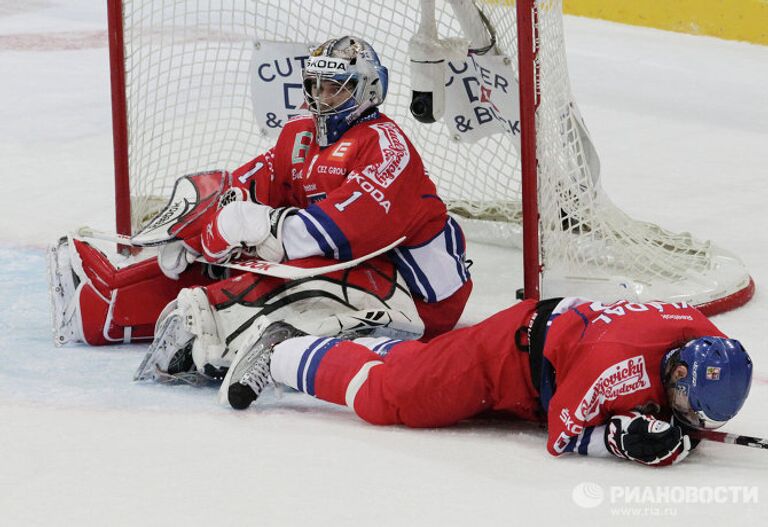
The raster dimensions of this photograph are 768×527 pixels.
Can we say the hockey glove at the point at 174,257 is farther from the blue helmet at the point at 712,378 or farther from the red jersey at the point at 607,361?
the blue helmet at the point at 712,378

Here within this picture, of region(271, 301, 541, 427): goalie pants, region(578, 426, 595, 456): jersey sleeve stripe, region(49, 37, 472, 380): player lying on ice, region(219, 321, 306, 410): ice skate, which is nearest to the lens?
region(578, 426, 595, 456): jersey sleeve stripe

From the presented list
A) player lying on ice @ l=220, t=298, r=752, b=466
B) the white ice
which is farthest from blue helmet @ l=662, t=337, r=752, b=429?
the white ice

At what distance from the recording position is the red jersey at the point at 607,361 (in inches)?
106

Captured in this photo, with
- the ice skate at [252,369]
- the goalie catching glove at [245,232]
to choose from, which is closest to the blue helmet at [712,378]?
the ice skate at [252,369]

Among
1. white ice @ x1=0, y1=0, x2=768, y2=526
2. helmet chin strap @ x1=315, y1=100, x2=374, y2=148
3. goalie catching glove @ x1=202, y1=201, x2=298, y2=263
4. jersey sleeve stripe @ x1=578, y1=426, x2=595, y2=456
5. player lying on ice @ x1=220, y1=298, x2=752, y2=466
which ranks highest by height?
helmet chin strap @ x1=315, y1=100, x2=374, y2=148

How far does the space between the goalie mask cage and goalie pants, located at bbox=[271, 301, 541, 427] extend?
2.51 ft

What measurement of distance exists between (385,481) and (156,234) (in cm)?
113

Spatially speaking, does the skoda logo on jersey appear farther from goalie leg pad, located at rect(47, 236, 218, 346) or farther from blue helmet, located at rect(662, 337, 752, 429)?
blue helmet, located at rect(662, 337, 752, 429)

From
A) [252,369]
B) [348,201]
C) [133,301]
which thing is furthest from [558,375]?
[133,301]

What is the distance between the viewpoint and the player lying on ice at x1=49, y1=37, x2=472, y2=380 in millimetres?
3342

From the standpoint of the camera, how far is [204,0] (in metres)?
4.99

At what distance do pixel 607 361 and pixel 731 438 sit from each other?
287 mm

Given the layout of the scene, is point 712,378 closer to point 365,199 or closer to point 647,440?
point 647,440

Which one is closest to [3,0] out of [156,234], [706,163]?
[706,163]
